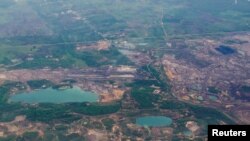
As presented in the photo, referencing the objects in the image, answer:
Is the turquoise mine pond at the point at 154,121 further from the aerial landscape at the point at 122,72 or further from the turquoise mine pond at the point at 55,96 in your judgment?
the turquoise mine pond at the point at 55,96

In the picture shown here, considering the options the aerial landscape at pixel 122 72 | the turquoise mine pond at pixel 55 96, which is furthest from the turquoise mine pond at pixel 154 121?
the turquoise mine pond at pixel 55 96

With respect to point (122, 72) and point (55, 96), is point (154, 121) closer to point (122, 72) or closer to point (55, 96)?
point (55, 96)

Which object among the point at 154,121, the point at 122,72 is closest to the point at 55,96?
the point at 122,72

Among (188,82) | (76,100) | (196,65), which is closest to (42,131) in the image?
(76,100)

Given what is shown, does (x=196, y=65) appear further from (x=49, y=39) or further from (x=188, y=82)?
(x=49, y=39)

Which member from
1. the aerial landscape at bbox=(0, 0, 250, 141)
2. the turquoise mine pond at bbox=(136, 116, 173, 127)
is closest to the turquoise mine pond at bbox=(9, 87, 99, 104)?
the aerial landscape at bbox=(0, 0, 250, 141)

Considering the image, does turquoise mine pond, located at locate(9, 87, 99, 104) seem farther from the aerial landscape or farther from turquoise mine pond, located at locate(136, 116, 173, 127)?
turquoise mine pond, located at locate(136, 116, 173, 127)
